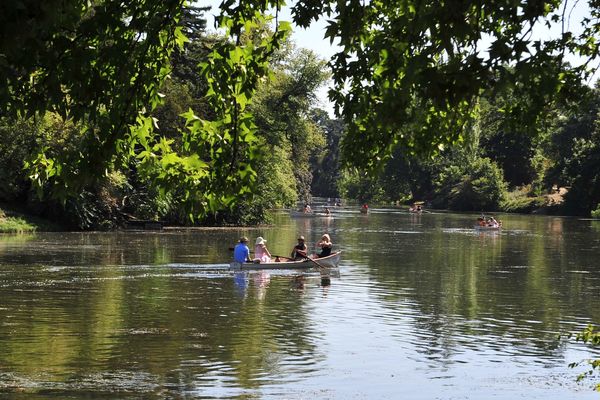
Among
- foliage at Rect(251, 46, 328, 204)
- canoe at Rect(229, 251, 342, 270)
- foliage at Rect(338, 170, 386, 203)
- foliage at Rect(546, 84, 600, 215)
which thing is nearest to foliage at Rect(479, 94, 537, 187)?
foliage at Rect(546, 84, 600, 215)

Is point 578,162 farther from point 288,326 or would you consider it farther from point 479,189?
point 288,326

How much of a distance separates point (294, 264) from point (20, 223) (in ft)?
79.5

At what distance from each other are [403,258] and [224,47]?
32094 mm

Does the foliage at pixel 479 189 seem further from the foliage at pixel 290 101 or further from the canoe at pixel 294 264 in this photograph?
the canoe at pixel 294 264

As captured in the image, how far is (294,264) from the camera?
117 ft

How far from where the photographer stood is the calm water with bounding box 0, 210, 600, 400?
15.7 m

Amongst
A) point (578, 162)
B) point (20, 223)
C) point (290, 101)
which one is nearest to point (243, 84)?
point (20, 223)

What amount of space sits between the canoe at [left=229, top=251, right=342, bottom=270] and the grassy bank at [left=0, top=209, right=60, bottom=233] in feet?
74.2

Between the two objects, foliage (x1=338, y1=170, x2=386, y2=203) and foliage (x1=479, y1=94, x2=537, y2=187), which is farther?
foliage (x1=338, y1=170, x2=386, y2=203)

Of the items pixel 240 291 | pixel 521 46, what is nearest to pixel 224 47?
pixel 521 46

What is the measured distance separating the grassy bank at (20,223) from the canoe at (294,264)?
74.2ft

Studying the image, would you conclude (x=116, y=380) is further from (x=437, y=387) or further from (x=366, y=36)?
(x=366, y=36)

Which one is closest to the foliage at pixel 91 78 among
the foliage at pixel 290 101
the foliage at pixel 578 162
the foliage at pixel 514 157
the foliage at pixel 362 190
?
the foliage at pixel 290 101

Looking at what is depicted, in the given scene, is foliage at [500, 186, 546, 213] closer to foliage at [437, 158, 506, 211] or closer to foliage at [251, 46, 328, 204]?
foliage at [437, 158, 506, 211]
